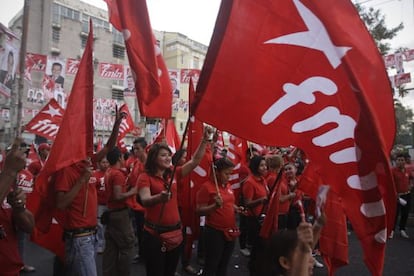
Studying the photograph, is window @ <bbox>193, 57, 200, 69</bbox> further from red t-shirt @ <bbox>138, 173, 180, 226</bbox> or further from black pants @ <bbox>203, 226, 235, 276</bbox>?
red t-shirt @ <bbox>138, 173, 180, 226</bbox>

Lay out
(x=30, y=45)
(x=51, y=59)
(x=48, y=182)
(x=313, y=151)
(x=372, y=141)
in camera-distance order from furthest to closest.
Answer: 1. (x=30, y=45)
2. (x=51, y=59)
3. (x=48, y=182)
4. (x=313, y=151)
5. (x=372, y=141)

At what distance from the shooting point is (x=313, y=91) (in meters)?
2.45

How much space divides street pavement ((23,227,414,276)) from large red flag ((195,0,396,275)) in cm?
361

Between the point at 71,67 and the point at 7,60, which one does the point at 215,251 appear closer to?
the point at 7,60

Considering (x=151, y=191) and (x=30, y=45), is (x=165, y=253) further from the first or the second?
(x=30, y=45)

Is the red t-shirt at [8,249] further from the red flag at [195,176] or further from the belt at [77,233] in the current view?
the red flag at [195,176]

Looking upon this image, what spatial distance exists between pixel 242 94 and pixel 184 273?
3868 mm

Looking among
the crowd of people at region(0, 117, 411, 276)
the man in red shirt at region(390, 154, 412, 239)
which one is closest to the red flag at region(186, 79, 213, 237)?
the crowd of people at region(0, 117, 411, 276)

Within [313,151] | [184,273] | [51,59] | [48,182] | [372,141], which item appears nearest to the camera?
[372,141]

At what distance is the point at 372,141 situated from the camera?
2.21 meters

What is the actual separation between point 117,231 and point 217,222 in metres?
1.22

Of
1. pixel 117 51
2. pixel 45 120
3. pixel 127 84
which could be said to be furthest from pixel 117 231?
pixel 117 51

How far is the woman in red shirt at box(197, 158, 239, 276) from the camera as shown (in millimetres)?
4012

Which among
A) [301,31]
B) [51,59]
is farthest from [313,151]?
[51,59]
